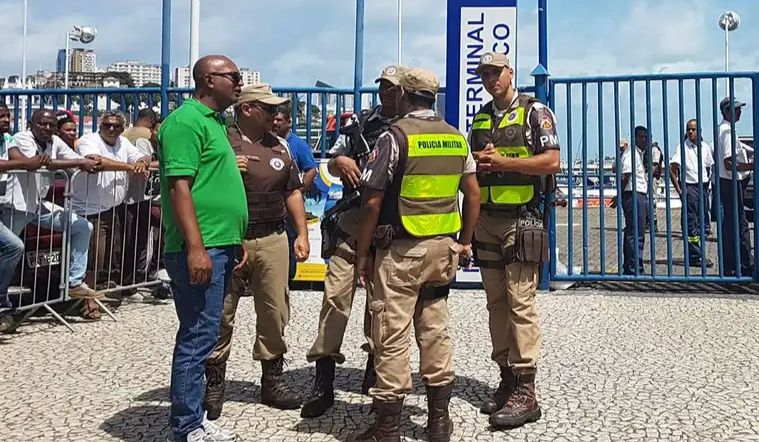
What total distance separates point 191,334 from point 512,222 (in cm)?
188

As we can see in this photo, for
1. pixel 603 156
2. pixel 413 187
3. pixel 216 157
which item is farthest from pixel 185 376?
pixel 603 156

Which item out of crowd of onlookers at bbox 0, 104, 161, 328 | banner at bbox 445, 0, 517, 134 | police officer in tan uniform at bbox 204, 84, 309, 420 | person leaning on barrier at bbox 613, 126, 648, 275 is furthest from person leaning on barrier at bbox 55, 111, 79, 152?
person leaning on barrier at bbox 613, 126, 648, 275

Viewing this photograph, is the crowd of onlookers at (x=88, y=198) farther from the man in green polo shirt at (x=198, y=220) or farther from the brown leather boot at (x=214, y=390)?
the man in green polo shirt at (x=198, y=220)

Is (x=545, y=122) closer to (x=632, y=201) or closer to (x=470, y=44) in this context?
(x=470, y=44)

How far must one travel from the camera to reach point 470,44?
25.7 ft

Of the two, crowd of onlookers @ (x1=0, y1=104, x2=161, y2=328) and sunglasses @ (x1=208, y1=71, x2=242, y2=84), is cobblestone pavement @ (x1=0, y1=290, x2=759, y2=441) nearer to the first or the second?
crowd of onlookers @ (x1=0, y1=104, x2=161, y2=328)

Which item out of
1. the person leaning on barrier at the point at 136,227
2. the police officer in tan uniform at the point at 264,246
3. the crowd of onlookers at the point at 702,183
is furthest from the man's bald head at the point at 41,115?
the crowd of onlookers at the point at 702,183

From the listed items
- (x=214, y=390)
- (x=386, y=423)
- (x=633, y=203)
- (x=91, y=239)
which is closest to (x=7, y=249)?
(x=91, y=239)

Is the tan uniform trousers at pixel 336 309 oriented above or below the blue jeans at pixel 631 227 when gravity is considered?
below

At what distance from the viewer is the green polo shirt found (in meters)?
3.50

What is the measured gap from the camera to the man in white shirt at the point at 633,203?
27.4 ft

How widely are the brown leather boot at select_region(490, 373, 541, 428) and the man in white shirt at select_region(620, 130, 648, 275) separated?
426 centimetres

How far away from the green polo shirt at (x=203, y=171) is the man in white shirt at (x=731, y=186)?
5.98 meters

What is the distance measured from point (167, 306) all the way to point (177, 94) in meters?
2.48
